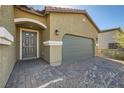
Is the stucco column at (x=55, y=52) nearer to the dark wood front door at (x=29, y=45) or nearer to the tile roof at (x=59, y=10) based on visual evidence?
the dark wood front door at (x=29, y=45)

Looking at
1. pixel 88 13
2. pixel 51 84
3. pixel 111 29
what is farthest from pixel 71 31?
pixel 111 29

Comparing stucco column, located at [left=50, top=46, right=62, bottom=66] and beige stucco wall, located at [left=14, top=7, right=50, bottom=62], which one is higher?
beige stucco wall, located at [left=14, top=7, right=50, bottom=62]

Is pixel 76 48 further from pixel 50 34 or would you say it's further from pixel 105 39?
pixel 105 39

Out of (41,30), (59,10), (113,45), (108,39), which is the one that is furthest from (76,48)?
(108,39)

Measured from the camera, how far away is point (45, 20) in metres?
8.04

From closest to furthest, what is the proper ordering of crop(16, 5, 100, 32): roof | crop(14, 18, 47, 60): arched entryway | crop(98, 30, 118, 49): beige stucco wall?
crop(16, 5, 100, 32): roof
crop(14, 18, 47, 60): arched entryway
crop(98, 30, 118, 49): beige stucco wall

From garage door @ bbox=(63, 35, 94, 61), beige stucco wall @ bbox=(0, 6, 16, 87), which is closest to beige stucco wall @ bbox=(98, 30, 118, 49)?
garage door @ bbox=(63, 35, 94, 61)

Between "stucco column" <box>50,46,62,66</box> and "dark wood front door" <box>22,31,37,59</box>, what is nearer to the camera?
"stucco column" <box>50,46,62,66</box>

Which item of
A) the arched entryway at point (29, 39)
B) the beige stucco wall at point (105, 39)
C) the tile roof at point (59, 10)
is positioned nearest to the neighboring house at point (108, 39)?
the beige stucco wall at point (105, 39)

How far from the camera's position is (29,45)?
886 centimetres

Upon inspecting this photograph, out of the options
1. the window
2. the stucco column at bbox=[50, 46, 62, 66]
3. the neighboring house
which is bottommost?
the stucco column at bbox=[50, 46, 62, 66]

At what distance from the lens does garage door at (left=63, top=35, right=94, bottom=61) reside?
28.7 ft

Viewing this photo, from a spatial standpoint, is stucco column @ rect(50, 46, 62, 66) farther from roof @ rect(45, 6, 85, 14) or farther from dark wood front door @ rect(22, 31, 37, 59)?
roof @ rect(45, 6, 85, 14)

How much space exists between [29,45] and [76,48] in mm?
3735
